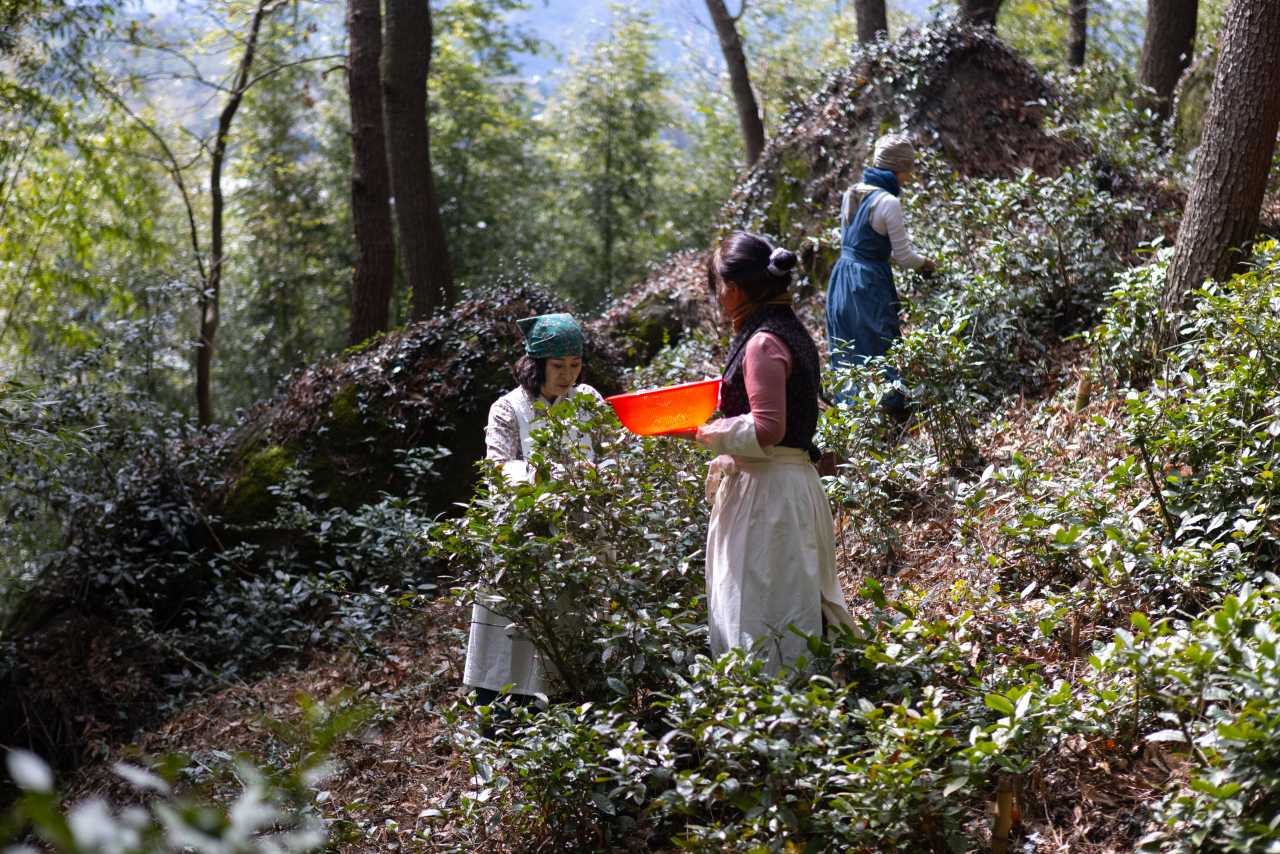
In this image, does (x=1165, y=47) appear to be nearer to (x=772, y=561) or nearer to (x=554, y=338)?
(x=554, y=338)

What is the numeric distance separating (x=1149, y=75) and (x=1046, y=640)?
8.81m

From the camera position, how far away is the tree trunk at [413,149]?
968 centimetres

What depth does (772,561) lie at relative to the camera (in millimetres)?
3029

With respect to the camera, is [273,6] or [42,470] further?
[273,6]

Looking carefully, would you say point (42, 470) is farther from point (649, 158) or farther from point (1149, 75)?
point (649, 158)

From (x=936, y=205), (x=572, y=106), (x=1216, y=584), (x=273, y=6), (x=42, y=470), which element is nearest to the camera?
(x=1216, y=584)

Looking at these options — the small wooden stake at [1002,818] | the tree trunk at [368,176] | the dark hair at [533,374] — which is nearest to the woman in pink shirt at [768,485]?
the small wooden stake at [1002,818]

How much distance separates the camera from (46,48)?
9133 millimetres

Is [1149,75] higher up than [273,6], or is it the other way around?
[273,6]

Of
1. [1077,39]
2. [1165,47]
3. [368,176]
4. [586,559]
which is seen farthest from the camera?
[1077,39]

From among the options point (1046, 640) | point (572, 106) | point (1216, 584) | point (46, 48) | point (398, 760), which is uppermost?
point (572, 106)

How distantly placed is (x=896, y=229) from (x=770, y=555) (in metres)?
3.62

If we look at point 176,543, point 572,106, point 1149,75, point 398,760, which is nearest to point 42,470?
point 176,543

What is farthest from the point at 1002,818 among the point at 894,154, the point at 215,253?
the point at 215,253
